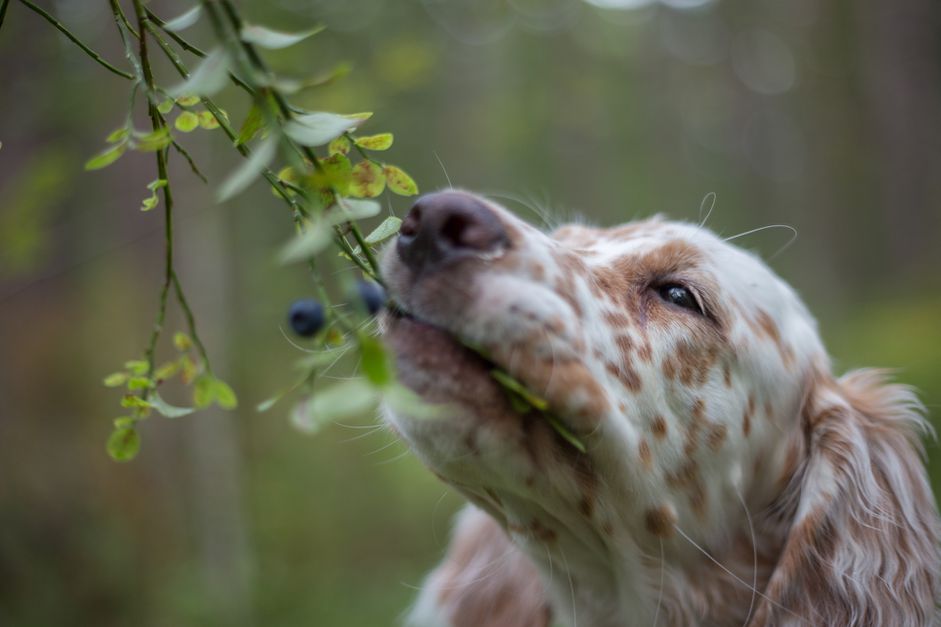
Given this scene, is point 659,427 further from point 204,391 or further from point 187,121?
point 187,121

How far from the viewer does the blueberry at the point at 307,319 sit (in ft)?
4.06

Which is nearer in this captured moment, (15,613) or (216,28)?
(216,28)

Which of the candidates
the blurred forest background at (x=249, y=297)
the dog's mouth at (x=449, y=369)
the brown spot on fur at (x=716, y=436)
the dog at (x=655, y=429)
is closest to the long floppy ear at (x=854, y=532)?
the dog at (x=655, y=429)

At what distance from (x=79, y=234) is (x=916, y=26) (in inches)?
327

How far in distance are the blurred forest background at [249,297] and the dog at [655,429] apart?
0.57 metres

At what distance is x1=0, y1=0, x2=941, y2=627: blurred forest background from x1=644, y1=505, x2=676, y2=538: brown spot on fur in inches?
31.6

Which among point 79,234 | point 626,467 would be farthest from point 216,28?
point 79,234

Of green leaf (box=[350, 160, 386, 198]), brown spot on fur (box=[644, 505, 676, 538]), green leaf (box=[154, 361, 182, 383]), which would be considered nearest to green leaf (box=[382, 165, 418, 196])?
green leaf (box=[350, 160, 386, 198])

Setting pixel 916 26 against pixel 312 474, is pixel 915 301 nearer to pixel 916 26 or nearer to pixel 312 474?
pixel 916 26

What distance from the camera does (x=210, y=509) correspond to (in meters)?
6.58

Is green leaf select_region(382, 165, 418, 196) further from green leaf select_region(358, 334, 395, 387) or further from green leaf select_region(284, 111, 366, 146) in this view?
green leaf select_region(358, 334, 395, 387)

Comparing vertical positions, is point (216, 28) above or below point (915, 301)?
above

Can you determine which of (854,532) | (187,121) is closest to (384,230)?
(187,121)

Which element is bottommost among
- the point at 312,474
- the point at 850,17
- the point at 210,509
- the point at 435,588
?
the point at 312,474
